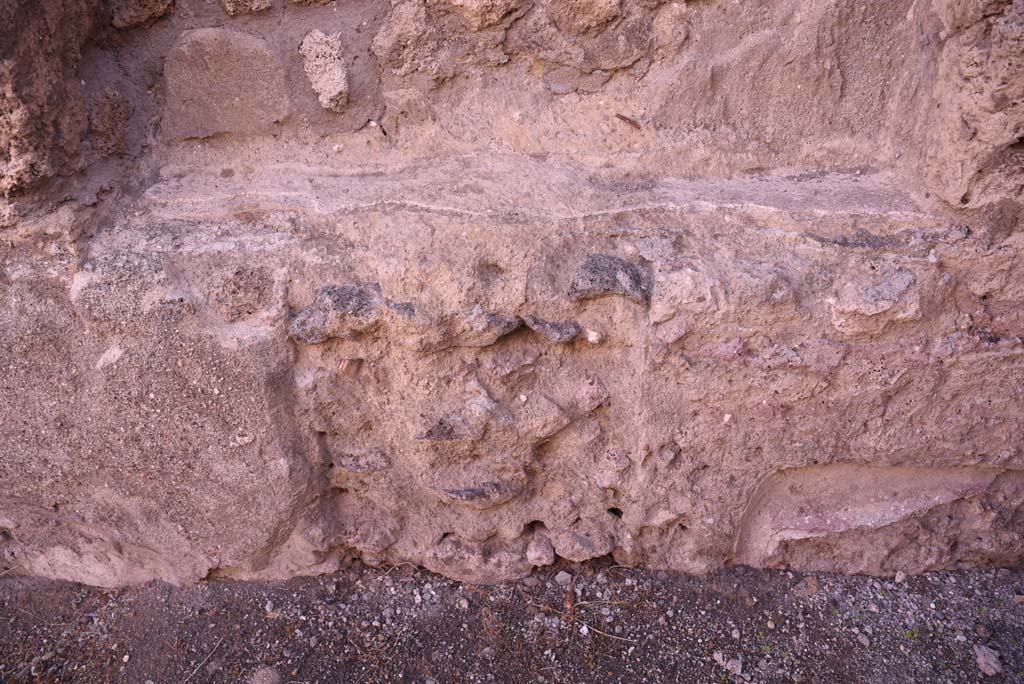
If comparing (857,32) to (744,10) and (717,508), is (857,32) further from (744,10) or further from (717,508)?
(717,508)

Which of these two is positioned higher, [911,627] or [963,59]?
[963,59]

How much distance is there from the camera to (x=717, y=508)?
6.05 ft

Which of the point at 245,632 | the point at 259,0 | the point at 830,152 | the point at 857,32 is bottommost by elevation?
the point at 245,632

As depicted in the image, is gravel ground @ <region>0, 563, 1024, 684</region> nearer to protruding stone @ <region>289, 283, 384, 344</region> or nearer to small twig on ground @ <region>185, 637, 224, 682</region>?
small twig on ground @ <region>185, 637, 224, 682</region>

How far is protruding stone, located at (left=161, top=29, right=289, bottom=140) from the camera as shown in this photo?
1.60m

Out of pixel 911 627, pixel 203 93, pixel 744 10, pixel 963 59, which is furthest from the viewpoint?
pixel 911 627

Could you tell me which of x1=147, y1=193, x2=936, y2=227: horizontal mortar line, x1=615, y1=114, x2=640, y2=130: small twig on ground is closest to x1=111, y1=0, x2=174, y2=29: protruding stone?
x1=147, y1=193, x2=936, y2=227: horizontal mortar line

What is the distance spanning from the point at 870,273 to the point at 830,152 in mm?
300

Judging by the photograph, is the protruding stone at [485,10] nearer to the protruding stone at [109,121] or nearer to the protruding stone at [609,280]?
the protruding stone at [609,280]

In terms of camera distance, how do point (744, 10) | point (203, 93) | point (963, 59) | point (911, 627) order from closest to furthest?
point (963, 59)
point (744, 10)
point (203, 93)
point (911, 627)

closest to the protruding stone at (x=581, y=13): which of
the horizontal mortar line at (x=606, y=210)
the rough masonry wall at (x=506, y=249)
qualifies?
the rough masonry wall at (x=506, y=249)

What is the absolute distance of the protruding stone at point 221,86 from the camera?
160 cm

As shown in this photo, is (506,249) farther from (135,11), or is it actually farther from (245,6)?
(135,11)

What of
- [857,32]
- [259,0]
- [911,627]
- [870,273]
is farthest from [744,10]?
[911,627]
